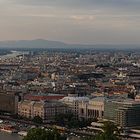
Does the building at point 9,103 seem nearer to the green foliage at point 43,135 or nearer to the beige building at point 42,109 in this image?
the beige building at point 42,109

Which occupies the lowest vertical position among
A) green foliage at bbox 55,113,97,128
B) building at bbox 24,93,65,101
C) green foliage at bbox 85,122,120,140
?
green foliage at bbox 55,113,97,128

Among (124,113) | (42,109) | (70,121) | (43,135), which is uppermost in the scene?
(43,135)

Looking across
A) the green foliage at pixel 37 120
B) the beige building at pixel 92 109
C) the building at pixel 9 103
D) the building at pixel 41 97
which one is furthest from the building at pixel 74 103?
the building at pixel 9 103

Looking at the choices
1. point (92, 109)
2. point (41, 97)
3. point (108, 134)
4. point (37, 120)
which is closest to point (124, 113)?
point (92, 109)

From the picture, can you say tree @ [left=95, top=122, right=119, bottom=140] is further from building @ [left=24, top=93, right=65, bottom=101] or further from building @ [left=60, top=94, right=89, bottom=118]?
building @ [left=24, top=93, right=65, bottom=101]

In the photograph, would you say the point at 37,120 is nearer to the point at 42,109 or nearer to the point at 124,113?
the point at 42,109

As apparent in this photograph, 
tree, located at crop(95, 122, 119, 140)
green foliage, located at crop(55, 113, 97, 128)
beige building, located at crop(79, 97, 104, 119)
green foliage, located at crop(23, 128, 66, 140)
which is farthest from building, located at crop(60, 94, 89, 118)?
green foliage, located at crop(23, 128, 66, 140)

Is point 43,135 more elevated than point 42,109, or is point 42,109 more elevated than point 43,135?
point 43,135
